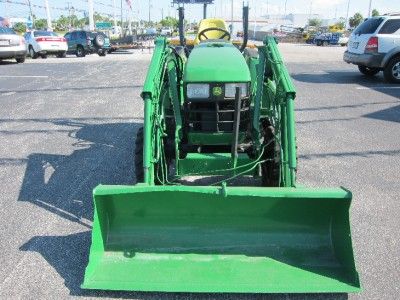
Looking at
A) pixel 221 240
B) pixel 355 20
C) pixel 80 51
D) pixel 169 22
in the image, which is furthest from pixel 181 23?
pixel 169 22

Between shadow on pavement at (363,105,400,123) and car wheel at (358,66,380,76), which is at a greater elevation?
car wheel at (358,66,380,76)

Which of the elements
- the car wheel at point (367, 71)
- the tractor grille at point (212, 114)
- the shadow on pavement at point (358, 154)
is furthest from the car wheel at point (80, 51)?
the tractor grille at point (212, 114)

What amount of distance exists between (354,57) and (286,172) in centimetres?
1031

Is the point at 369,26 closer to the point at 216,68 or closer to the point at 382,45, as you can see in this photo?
the point at 382,45

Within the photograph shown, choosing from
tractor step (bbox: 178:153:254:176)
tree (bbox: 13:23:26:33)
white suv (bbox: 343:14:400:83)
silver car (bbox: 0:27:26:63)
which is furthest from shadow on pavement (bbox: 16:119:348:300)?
tree (bbox: 13:23:26:33)

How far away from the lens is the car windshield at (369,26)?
12.2m

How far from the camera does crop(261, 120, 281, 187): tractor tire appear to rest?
4.11 m

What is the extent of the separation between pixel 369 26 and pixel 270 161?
32.7 ft

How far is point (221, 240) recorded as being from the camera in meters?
3.29

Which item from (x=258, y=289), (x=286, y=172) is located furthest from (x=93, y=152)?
(x=258, y=289)

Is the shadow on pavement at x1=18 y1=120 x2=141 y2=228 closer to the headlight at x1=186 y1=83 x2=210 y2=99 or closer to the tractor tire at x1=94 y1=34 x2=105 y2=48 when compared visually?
the headlight at x1=186 y1=83 x2=210 y2=99

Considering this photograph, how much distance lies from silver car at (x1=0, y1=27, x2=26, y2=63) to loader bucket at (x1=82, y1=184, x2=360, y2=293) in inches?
676

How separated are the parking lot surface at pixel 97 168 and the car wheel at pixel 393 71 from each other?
742 mm

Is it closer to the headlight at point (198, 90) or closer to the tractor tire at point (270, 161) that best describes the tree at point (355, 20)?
the tractor tire at point (270, 161)
